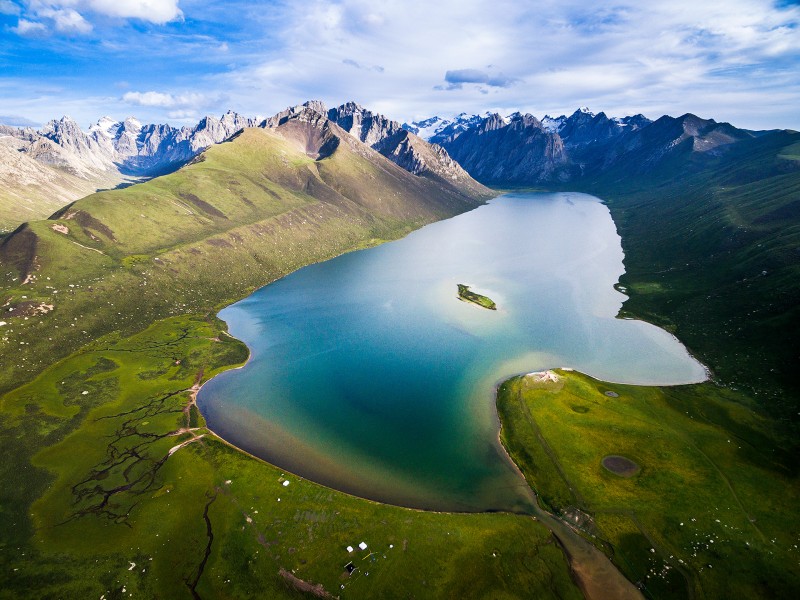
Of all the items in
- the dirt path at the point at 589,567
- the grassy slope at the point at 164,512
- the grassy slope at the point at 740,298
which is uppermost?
the grassy slope at the point at 740,298

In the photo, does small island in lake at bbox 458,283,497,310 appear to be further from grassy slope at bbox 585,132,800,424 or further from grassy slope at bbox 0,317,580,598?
grassy slope at bbox 0,317,580,598

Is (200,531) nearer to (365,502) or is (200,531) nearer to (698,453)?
(365,502)

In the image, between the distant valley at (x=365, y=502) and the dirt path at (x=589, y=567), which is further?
the distant valley at (x=365, y=502)

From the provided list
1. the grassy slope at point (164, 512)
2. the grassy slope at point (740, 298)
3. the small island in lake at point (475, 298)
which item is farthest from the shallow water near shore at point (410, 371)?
the grassy slope at point (740, 298)

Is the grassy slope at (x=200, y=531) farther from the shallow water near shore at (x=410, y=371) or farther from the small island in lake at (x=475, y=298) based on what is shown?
the small island in lake at (x=475, y=298)

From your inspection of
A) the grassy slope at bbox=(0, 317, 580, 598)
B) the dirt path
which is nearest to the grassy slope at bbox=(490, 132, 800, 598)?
the dirt path

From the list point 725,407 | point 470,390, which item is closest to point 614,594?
point 470,390

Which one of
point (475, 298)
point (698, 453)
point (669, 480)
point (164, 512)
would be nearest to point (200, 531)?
point (164, 512)
